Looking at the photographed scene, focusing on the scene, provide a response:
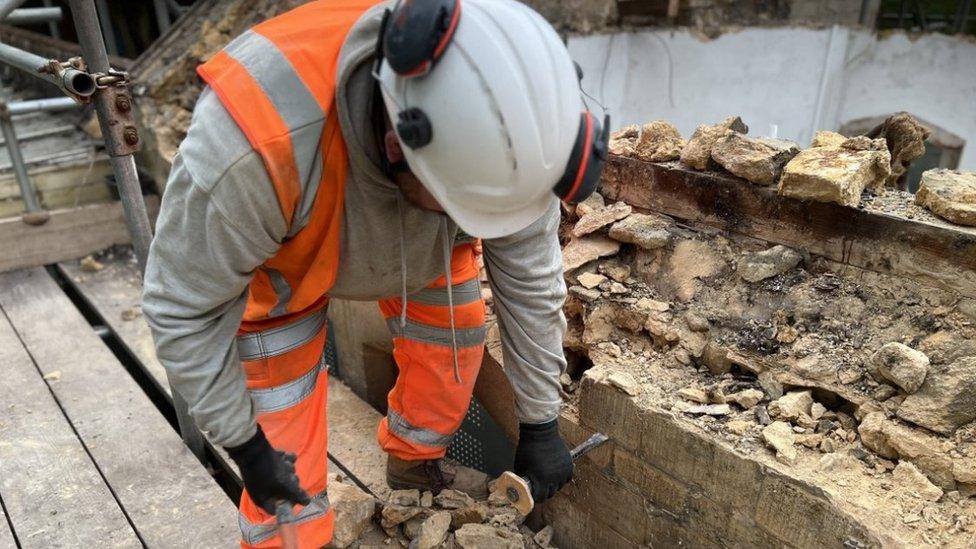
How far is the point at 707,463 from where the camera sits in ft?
6.25

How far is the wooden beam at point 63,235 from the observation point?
12.4 ft

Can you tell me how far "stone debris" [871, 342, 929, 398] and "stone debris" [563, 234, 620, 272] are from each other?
1001 mm

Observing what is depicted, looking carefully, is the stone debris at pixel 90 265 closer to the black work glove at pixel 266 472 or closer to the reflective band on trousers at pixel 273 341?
the reflective band on trousers at pixel 273 341

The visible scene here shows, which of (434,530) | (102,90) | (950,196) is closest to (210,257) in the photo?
(102,90)

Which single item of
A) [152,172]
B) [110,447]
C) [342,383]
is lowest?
[342,383]

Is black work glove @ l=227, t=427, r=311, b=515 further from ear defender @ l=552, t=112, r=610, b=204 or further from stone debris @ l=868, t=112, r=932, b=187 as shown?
stone debris @ l=868, t=112, r=932, b=187

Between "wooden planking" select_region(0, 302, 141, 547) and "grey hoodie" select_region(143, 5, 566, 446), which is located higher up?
"grey hoodie" select_region(143, 5, 566, 446)

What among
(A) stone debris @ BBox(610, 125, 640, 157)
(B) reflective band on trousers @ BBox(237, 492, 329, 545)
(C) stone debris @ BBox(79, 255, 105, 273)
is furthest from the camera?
(C) stone debris @ BBox(79, 255, 105, 273)

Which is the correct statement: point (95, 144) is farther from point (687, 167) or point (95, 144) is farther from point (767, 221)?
point (767, 221)

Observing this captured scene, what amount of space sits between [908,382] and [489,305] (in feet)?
4.81

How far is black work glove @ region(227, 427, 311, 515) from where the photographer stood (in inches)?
64.2

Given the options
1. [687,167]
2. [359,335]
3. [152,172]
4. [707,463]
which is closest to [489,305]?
[359,335]

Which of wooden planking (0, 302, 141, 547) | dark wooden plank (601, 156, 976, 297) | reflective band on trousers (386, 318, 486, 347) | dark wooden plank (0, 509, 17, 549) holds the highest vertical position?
dark wooden plank (601, 156, 976, 297)

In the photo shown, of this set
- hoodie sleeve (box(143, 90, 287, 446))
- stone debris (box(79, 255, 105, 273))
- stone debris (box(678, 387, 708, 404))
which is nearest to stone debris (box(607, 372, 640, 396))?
stone debris (box(678, 387, 708, 404))
